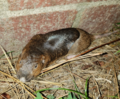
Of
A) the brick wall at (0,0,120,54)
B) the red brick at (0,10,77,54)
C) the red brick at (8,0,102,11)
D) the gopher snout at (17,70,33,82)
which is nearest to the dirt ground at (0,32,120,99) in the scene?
the gopher snout at (17,70,33,82)

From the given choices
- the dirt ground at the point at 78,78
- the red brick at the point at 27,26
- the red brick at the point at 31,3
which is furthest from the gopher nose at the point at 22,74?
the red brick at the point at 31,3

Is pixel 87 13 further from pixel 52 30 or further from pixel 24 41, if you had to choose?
pixel 24 41

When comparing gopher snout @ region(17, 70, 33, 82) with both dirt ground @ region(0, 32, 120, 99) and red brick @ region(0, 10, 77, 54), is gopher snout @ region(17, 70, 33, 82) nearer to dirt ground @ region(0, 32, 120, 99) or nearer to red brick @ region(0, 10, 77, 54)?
dirt ground @ region(0, 32, 120, 99)

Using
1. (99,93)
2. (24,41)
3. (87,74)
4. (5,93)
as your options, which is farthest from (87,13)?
(5,93)

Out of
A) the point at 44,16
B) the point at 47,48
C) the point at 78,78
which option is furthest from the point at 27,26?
the point at 78,78

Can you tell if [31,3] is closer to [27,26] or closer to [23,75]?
[27,26]

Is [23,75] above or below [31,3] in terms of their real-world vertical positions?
below
